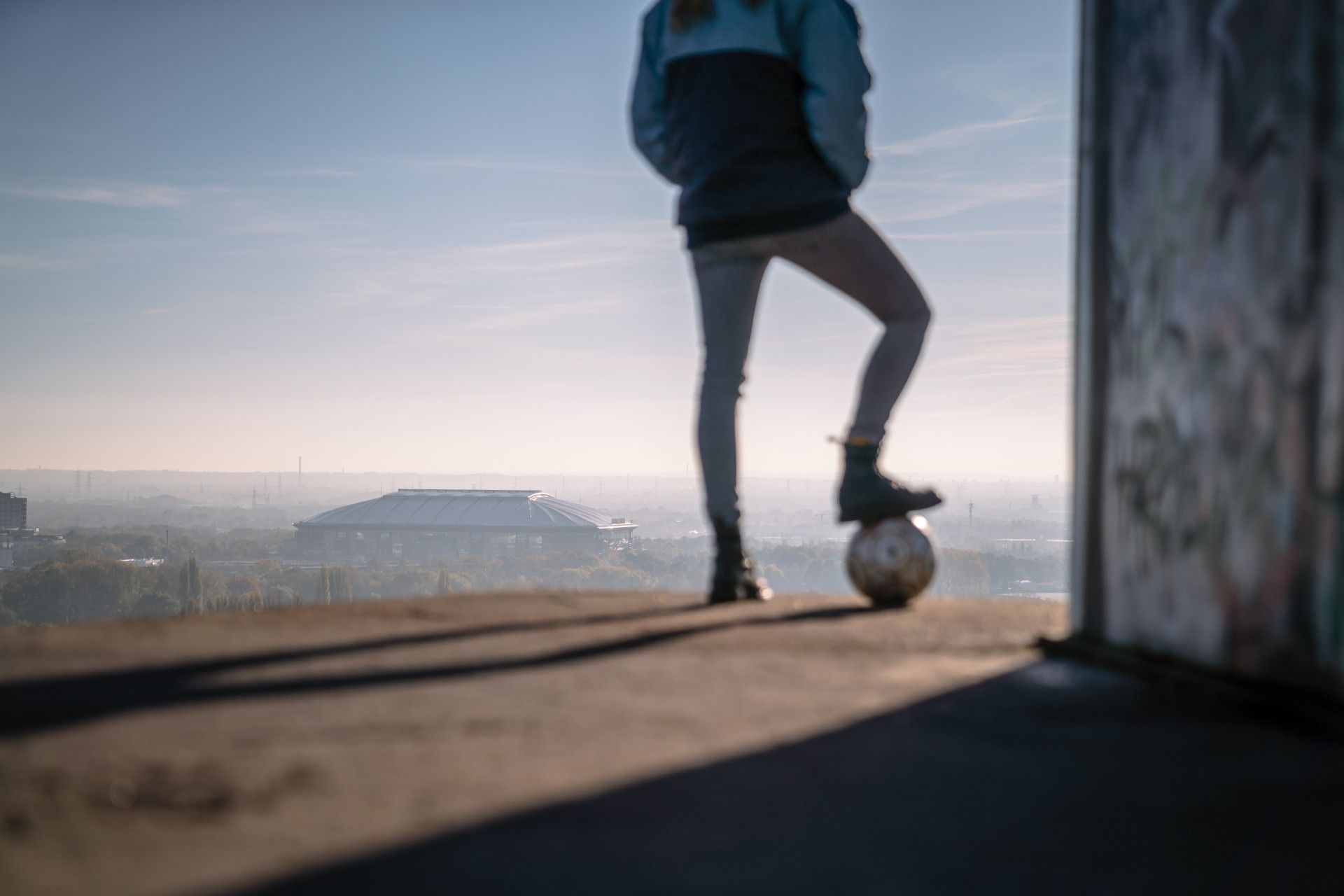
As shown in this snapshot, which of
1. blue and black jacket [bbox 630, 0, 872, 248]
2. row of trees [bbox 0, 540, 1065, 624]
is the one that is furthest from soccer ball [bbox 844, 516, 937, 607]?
row of trees [bbox 0, 540, 1065, 624]

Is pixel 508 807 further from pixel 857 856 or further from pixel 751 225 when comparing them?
pixel 751 225

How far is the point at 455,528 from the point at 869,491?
377 feet

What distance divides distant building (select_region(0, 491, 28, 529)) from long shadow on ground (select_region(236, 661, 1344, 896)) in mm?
122920

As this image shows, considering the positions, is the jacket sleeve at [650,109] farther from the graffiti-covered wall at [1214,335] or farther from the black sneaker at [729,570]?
the graffiti-covered wall at [1214,335]

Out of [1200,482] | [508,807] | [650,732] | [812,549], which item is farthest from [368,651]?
[812,549]

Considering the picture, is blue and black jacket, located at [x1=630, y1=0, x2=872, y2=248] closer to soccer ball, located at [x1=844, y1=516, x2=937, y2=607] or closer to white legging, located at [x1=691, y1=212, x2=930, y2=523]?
white legging, located at [x1=691, y1=212, x2=930, y2=523]

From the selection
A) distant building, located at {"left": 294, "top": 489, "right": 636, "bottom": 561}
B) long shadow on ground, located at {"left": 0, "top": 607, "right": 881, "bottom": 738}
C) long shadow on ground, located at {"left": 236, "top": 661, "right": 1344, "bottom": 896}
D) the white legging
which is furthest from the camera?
distant building, located at {"left": 294, "top": 489, "right": 636, "bottom": 561}

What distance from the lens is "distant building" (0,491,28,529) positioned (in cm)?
10631

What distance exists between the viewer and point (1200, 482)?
2088mm

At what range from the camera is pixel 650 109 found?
3826 mm

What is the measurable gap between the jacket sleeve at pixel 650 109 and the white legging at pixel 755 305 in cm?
48

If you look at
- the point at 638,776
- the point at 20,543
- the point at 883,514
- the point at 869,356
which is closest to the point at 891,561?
the point at 883,514

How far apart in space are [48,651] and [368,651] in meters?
0.68

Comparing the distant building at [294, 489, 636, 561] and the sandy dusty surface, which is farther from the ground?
the sandy dusty surface
